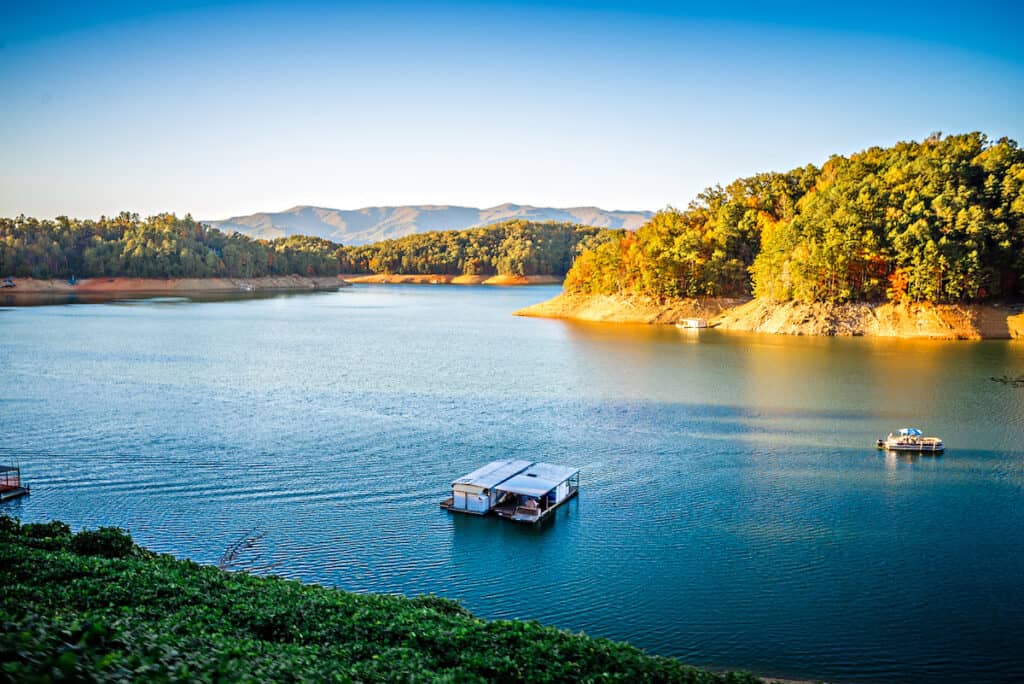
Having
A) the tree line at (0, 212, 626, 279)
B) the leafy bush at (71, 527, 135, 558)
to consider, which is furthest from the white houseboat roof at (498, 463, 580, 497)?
the tree line at (0, 212, 626, 279)

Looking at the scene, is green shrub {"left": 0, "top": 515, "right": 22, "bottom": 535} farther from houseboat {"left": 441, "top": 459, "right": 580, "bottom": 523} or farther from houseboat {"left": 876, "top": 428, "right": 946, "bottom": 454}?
houseboat {"left": 876, "top": 428, "right": 946, "bottom": 454}

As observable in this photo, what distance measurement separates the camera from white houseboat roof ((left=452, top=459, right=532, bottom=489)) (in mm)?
21578

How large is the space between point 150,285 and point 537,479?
432 feet

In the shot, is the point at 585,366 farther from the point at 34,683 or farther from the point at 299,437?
the point at 34,683

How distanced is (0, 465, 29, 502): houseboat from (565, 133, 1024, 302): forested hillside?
63.5 meters

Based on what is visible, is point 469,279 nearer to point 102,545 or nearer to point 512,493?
point 512,493

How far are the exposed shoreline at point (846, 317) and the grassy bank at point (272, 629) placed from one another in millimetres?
60149

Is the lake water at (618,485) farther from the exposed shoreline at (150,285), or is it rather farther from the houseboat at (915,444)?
the exposed shoreline at (150,285)

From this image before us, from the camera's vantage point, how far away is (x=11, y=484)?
2247cm

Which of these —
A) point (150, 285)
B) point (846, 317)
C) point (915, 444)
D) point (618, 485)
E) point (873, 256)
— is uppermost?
point (873, 256)

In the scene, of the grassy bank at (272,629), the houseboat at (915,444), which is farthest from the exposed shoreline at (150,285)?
the houseboat at (915,444)

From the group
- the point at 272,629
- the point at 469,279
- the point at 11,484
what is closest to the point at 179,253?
the point at 469,279

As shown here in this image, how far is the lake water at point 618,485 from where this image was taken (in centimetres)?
1542

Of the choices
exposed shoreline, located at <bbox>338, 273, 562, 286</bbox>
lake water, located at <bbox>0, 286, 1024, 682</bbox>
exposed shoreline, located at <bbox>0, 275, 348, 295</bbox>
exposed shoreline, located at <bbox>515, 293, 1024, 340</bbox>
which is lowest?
lake water, located at <bbox>0, 286, 1024, 682</bbox>
